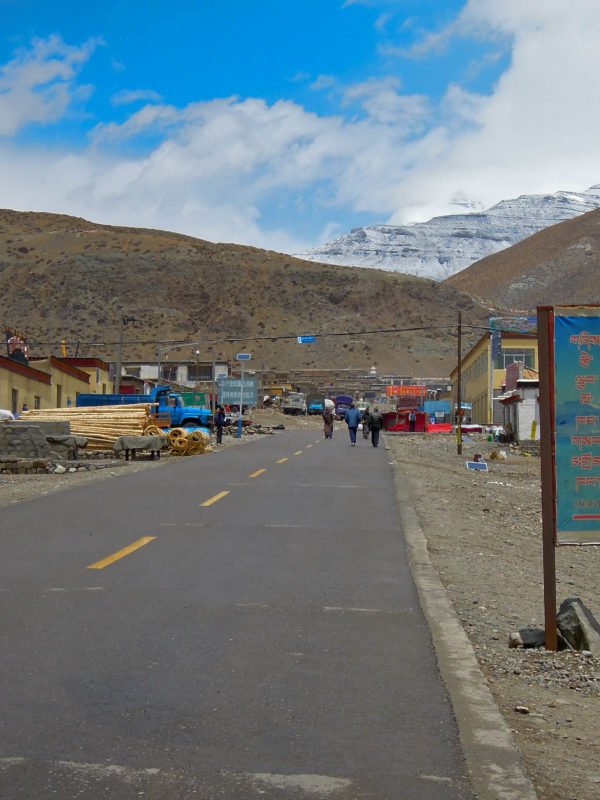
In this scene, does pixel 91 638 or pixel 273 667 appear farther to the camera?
pixel 91 638

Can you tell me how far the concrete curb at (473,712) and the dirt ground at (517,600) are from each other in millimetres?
98

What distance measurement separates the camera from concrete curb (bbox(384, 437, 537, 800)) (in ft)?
14.5

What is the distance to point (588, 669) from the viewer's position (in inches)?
269

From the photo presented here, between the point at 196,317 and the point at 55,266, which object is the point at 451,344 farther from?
the point at 55,266

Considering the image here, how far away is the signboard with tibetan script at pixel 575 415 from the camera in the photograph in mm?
7191

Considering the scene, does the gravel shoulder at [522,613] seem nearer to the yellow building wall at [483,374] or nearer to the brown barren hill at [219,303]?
the yellow building wall at [483,374]

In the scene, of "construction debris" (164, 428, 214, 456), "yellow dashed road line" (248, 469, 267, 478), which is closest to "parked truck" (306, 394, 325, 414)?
"construction debris" (164, 428, 214, 456)

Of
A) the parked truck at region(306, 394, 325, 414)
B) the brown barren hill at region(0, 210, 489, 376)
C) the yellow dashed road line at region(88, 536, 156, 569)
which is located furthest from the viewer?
the brown barren hill at region(0, 210, 489, 376)

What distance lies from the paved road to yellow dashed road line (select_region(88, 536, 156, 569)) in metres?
0.03

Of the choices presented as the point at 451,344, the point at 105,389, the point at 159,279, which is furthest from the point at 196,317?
the point at 105,389

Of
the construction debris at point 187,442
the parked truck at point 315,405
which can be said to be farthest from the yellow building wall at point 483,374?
the construction debris at point 187,442

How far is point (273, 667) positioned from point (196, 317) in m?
128

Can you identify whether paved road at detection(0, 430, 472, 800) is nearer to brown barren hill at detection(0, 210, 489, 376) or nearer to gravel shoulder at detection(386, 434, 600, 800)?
gravel shoulder at detection(386, 434, 600, 800)

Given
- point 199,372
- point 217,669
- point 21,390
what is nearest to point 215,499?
point 217,669
